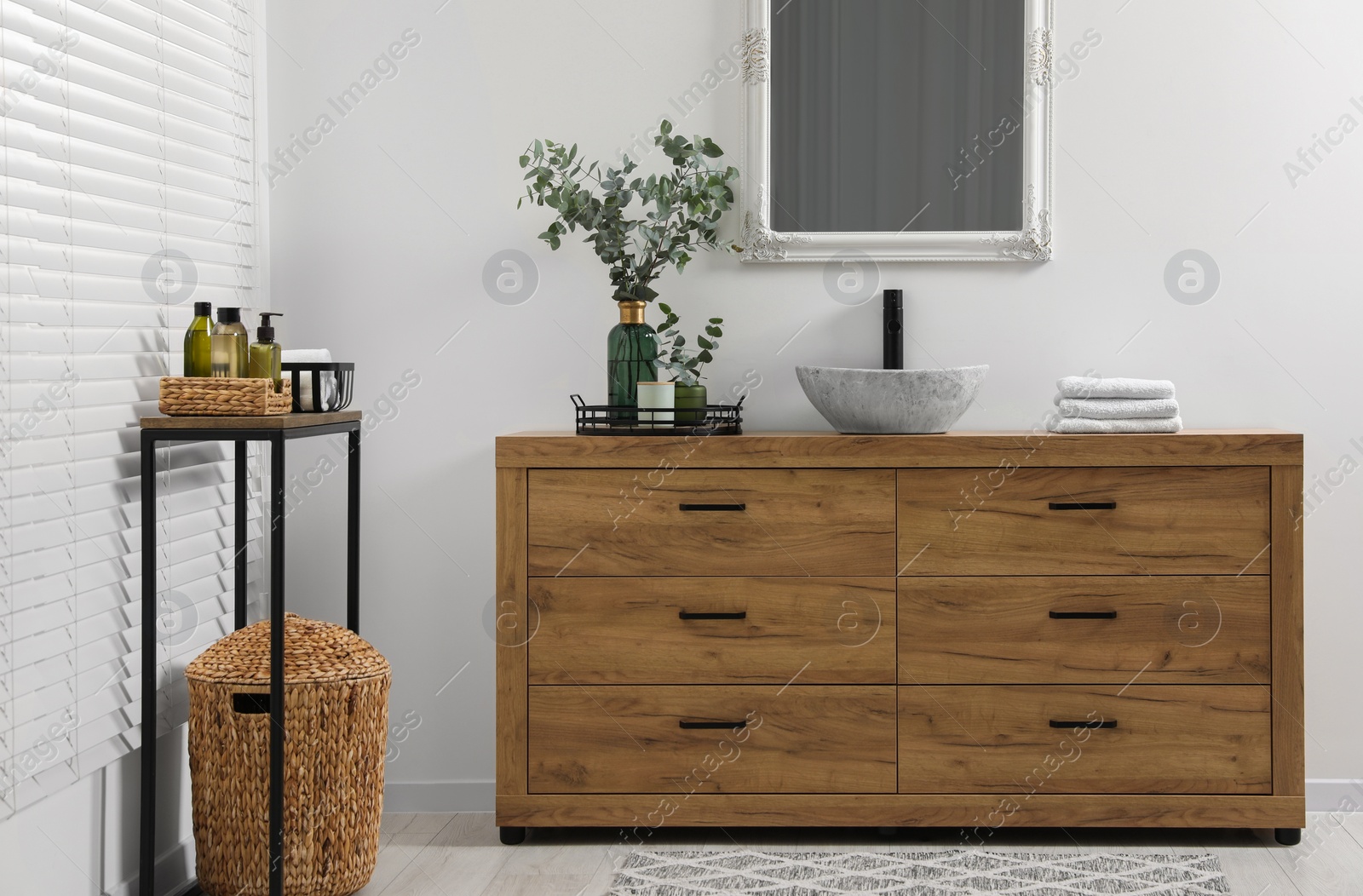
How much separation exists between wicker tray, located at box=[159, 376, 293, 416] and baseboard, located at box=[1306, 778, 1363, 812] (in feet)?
7.98

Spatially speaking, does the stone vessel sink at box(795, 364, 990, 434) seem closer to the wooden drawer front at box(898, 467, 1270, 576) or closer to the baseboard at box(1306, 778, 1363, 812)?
the wooden drawer front at box(898, 467, 1270, 576)

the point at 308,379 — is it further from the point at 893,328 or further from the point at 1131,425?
the point at 1131,425

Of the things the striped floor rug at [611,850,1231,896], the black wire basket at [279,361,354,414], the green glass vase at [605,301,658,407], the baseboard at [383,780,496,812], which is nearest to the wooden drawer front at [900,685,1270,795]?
the striped floor rug at [611,850,1231,896]

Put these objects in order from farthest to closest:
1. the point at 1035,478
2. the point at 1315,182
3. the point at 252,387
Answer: the point at 1315,182, the point at 1035,478, the point at 252,387

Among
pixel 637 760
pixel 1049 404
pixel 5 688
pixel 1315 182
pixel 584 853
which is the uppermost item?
pixel 1315 182

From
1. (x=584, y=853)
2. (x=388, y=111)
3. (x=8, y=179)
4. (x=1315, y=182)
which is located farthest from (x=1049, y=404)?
(x=8, y=179)

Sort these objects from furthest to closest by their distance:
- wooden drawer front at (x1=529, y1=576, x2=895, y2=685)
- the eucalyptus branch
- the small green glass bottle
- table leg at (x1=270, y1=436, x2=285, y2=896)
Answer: the eucalyptus branch → wooden drawer front at (x1=529, y1=576, x2=895, y2=685) → the small green glass bottle → table leg at (x1=270, y1=436, x2=285, y2=896)

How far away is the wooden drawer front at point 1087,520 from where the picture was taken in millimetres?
2020

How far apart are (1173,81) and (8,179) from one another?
2.37m

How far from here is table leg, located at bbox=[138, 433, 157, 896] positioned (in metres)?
1.75

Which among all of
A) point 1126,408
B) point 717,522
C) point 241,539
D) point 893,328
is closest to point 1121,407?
point 1126,408

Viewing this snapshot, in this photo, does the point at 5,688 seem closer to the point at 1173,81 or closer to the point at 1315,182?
the point at 1173,81

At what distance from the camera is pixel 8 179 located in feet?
5.08

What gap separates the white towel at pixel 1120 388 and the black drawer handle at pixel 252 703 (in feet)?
5.58
